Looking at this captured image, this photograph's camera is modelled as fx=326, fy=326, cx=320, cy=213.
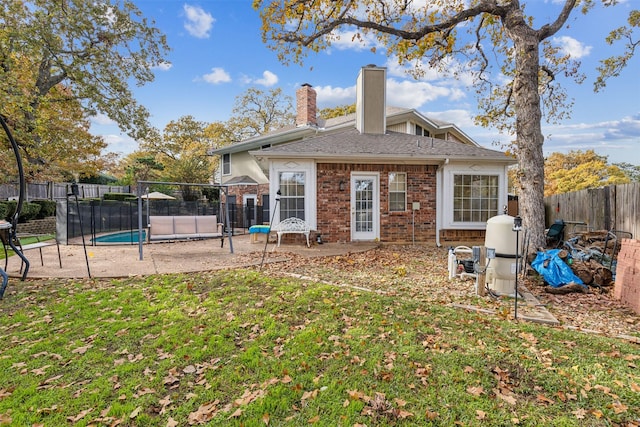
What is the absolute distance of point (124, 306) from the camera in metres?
4.48

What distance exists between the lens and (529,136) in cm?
709

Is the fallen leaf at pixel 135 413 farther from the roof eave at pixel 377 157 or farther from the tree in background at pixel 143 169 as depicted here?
the tree in background at pixel 143 169

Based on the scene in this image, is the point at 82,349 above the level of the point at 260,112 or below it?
below

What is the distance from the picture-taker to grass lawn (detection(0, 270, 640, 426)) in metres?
2.42

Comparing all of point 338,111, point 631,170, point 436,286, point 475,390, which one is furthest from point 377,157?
point 631,170

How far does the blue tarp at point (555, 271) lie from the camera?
578 cm

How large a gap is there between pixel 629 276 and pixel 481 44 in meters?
8.30

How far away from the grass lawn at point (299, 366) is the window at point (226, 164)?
655 inches

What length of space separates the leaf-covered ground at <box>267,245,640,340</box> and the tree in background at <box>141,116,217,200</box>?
21.3m

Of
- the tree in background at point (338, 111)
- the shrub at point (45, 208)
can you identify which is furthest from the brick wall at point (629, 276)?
A: the tree in background at point (338, 111)

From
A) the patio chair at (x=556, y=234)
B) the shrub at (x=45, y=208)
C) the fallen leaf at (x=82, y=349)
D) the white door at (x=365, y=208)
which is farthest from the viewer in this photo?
the shrub at (x=45, y=208)

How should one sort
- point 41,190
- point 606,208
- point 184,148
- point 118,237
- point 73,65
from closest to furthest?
point 606,208 < point 118,237 < point 73,65 < point 41,190 < point 184,148

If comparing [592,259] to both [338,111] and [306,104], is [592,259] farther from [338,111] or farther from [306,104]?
[338,111]

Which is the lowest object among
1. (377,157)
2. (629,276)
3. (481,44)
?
(629,276)
